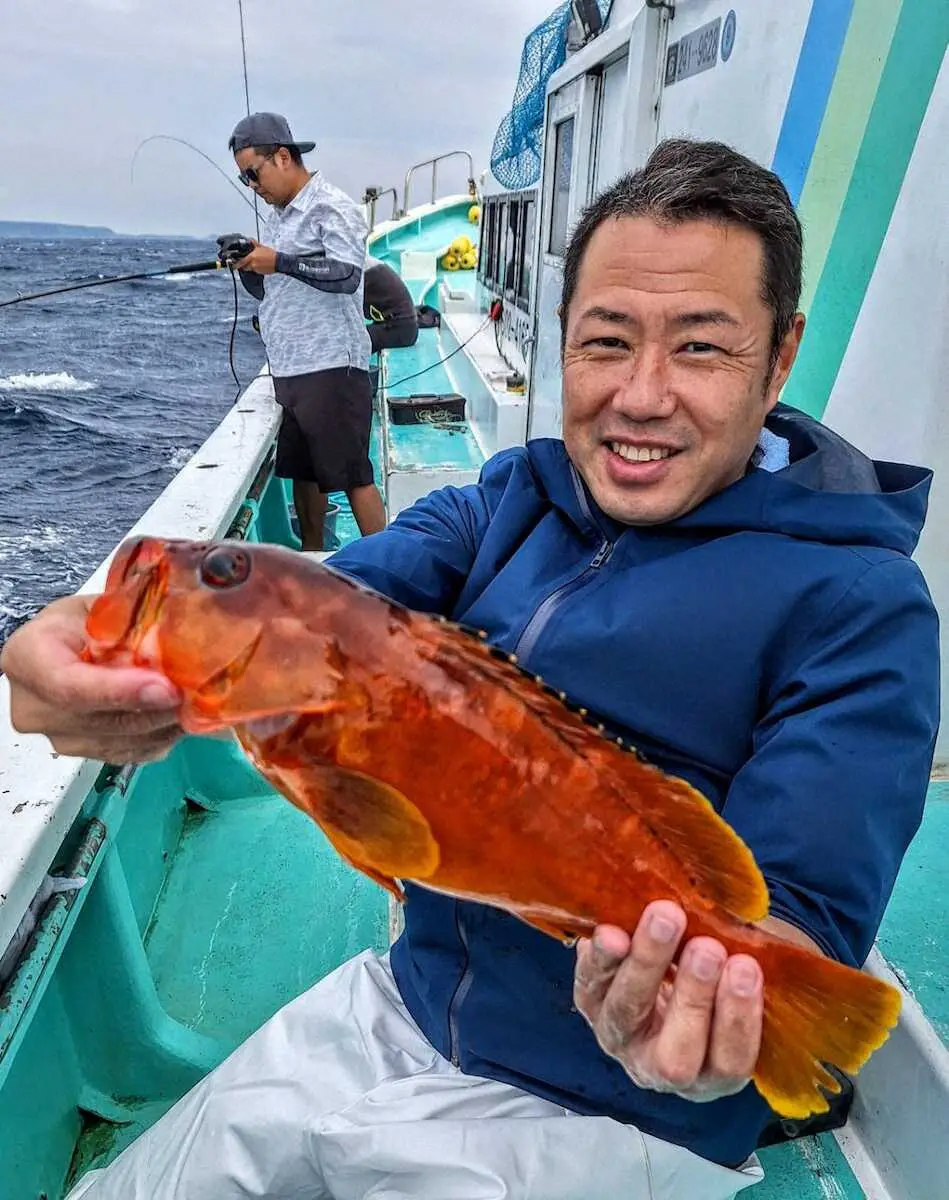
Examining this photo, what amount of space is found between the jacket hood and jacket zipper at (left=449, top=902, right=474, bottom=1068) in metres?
0.99

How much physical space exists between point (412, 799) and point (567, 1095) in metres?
0.92

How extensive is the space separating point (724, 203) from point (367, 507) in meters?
5.50

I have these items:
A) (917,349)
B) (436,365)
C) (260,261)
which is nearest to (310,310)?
(260,261)

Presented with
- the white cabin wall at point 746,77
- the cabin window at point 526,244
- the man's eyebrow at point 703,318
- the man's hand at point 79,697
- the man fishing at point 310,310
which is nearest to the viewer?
the man's hand at point 79,697

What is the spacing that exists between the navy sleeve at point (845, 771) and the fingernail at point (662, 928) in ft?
1.02

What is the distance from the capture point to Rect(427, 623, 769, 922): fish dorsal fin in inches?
58.4

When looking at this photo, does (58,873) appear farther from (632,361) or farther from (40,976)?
(632,361)

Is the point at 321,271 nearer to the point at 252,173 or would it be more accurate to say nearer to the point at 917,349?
the point at 252,173

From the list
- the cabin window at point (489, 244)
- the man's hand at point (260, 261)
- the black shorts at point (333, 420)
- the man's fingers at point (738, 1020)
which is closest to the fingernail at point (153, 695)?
the man's fingers at point (738, 1020)

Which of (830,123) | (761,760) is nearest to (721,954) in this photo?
(761,760)

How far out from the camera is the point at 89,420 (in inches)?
832

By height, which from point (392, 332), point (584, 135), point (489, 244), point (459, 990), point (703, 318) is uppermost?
point (584, 135)

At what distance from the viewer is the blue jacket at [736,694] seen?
5.36 feet

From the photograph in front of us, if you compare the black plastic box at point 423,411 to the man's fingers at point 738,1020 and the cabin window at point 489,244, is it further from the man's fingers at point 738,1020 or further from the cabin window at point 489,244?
the man's fingers at point 738,1020
